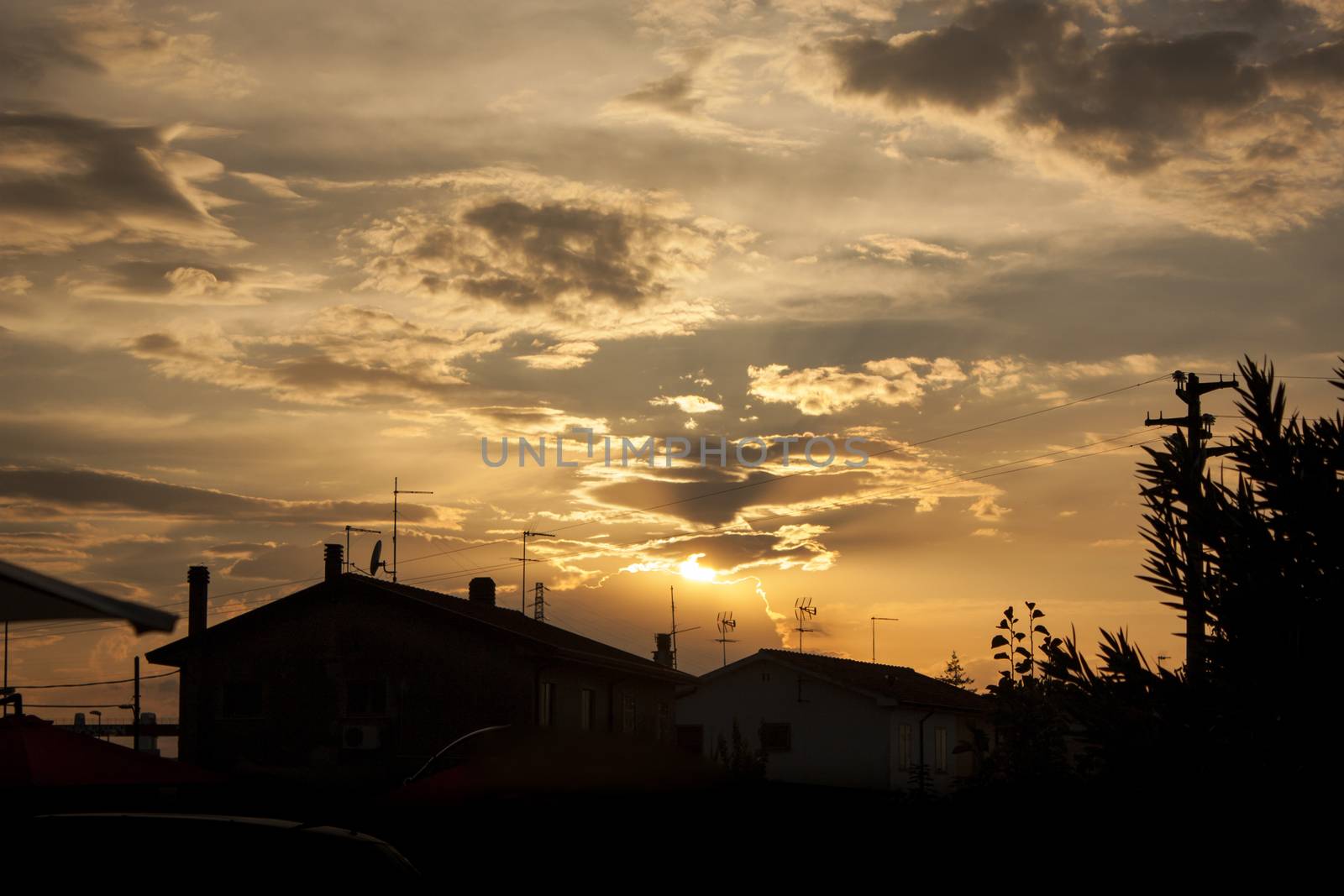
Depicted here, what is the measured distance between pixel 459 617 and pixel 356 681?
3.79 m

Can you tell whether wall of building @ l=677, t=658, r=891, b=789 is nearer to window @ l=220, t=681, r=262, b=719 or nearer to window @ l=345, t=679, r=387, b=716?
window @ l=345, t=679, r=387, b=716

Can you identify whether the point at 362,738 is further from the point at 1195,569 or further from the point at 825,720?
the point at 1195,569

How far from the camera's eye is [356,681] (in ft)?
112

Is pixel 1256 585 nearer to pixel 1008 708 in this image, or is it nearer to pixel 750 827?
pixel 1008 708

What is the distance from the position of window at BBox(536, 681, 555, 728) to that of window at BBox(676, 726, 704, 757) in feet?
58.7

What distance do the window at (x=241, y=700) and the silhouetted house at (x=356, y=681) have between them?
24mm

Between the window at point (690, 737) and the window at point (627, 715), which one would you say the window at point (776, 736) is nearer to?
the window at point (690, 737)

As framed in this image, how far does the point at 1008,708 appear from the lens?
1620 centimetres

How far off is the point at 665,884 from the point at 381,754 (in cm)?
1941

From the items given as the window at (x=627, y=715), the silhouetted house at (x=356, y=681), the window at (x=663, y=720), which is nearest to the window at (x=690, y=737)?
the window at (x=663, y=720)

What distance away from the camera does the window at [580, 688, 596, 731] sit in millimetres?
37188

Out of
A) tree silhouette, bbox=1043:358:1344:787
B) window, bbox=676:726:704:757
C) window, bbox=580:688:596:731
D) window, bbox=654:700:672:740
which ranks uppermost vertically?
tree silhouette, bbox=1043:358:1344:787

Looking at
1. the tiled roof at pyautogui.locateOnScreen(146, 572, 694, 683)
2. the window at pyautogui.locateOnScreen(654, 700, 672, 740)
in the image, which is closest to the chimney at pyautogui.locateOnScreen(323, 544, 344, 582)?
the tiled roof at pyautogui.locateOnScreen(146, 572, 694, 683)

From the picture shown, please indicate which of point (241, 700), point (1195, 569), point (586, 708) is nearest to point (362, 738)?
Result: point (241, 700)
